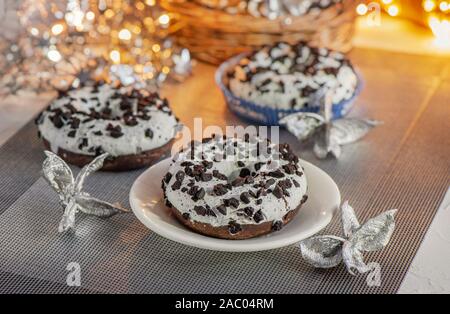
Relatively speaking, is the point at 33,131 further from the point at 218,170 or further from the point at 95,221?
the point at 218,170

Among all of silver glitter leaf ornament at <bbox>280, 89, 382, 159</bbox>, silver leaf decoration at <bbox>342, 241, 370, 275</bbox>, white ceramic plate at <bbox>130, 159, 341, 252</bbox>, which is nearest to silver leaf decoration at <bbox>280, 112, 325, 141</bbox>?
silver glitter leaf ornament at <bbox>280, 89, 382, 159</bbox>

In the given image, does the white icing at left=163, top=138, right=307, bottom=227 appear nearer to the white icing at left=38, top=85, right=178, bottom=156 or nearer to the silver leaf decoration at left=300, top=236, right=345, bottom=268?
the silver leaf decoration at left=300, top=236, right=345, bottom=268

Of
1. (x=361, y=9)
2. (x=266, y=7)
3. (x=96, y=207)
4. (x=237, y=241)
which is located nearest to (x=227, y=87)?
(x=266, y=7)

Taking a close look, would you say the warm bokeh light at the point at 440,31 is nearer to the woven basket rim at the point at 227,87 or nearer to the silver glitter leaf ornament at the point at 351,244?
the woven basket rim at the point at 227,87

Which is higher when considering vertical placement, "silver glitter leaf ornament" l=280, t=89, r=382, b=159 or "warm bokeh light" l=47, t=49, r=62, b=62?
"silver glitter leaf ornament" l=280, t=89, r=382, b=159

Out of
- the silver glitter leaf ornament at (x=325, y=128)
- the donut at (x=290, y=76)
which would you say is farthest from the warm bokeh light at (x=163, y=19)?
the silver glitter leaf ornament at (x=325, y=128)

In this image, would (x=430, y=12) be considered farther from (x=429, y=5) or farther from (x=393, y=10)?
(x=393, y=10)
